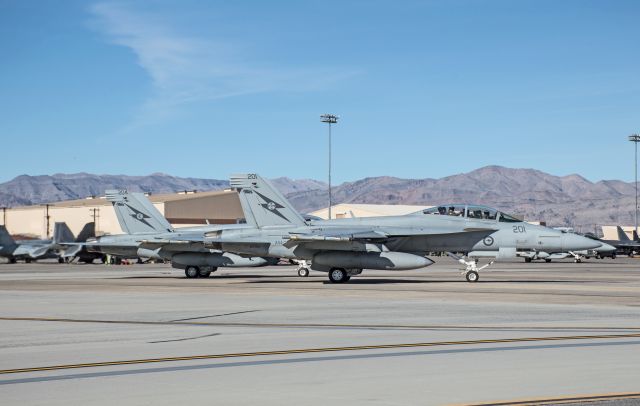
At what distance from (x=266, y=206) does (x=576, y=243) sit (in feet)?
44.7

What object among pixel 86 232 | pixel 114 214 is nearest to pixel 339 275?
pixel 86 232

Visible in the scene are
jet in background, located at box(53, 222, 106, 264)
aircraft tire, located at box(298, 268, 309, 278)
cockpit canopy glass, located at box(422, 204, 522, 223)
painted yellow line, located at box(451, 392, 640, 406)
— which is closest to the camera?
painted yellow line, located at box(451, 392, 640, 406)

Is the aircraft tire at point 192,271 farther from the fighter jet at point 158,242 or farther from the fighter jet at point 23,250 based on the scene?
the fighter jet at point 23,250

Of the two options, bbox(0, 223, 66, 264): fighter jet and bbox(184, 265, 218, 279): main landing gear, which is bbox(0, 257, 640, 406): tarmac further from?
bbox(0, 223, 66, 264): fighter jet

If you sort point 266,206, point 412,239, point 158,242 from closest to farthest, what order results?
point 412,239 → point 266,206 → point 158,242

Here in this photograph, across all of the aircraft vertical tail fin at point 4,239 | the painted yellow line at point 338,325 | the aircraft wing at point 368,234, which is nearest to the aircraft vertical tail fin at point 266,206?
the aircraft wing at point 368,234

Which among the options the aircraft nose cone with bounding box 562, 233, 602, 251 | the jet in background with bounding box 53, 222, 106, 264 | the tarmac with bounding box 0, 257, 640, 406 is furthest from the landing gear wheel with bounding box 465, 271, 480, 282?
the jet in background with bounding box 53, 222, 106, 264

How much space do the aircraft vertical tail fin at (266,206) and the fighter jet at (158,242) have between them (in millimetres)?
4671

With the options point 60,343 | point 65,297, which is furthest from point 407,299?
point 60,343

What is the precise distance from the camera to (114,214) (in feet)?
422

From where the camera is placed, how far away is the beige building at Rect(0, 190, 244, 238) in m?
126

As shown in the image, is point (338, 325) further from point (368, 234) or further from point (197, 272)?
point (197, 272)

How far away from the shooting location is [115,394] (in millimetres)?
9422

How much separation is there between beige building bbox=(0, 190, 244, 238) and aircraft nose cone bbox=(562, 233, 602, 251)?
92171 mm
